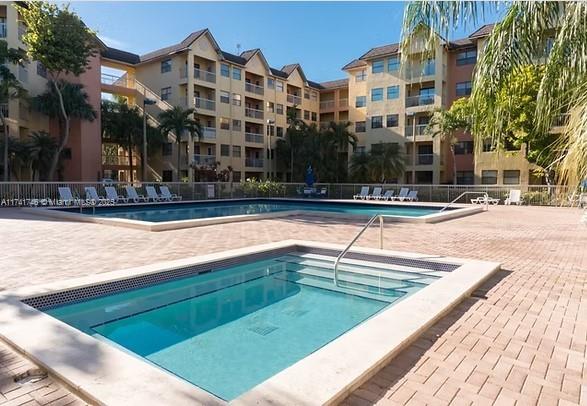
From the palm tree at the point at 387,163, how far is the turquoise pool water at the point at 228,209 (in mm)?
9980

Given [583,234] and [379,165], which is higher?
[379,165]

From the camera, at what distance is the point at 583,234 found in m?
10.7

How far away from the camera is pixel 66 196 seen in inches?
720

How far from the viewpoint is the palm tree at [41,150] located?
25.0m

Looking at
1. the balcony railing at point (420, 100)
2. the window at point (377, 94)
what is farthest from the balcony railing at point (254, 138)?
the balcony railing at point (420, 100)

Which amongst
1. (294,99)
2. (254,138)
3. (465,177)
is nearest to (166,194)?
(254,138)

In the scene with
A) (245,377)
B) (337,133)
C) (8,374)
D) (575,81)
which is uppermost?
(337,133)

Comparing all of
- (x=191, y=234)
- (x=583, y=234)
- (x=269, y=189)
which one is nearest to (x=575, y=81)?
(x=191, y=234)

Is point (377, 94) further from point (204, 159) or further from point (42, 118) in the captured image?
point (42, 118)

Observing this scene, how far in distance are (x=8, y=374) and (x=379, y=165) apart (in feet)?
101

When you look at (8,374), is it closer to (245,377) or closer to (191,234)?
(245,377)

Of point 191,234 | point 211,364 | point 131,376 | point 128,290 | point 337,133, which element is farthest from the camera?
point 337,133

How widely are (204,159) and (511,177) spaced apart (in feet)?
80.9

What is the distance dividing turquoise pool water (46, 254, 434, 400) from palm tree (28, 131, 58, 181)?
23587mm
